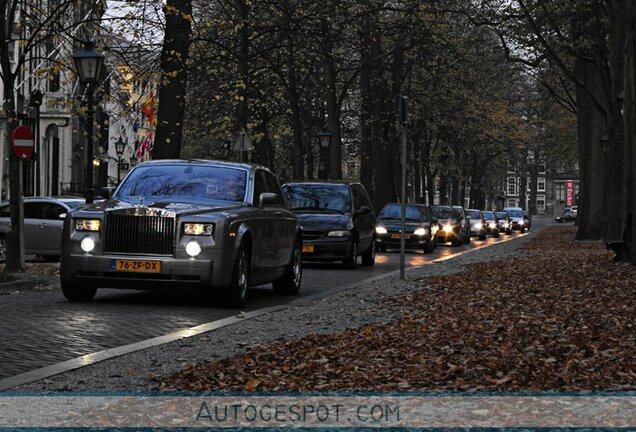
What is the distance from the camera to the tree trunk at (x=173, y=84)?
22.9 metres

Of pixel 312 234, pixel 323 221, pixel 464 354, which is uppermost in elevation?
pixel 323 221

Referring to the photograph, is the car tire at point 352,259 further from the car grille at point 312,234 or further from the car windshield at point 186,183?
the car windshield at point 186,183

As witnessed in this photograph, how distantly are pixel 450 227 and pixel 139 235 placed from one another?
1297 inches

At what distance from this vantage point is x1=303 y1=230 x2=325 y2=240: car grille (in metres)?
23.7

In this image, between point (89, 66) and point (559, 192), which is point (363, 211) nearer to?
point (89, 66)

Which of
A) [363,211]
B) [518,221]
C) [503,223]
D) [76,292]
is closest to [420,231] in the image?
[363,211]

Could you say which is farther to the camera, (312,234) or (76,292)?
(312,234)

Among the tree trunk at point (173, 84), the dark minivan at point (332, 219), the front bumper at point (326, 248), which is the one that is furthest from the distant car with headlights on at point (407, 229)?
the tree trunk at point (173, 84)

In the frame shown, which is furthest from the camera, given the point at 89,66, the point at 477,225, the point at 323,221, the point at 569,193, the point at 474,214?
the point at 569,193

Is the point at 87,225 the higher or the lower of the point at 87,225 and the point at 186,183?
the lower

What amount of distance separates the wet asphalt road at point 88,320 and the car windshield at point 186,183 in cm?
131

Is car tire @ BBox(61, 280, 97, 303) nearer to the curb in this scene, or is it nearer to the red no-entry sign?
the curb

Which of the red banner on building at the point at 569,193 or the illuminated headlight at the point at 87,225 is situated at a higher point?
the illuminated headlight at the point at 87,225

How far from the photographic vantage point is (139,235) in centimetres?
1354
